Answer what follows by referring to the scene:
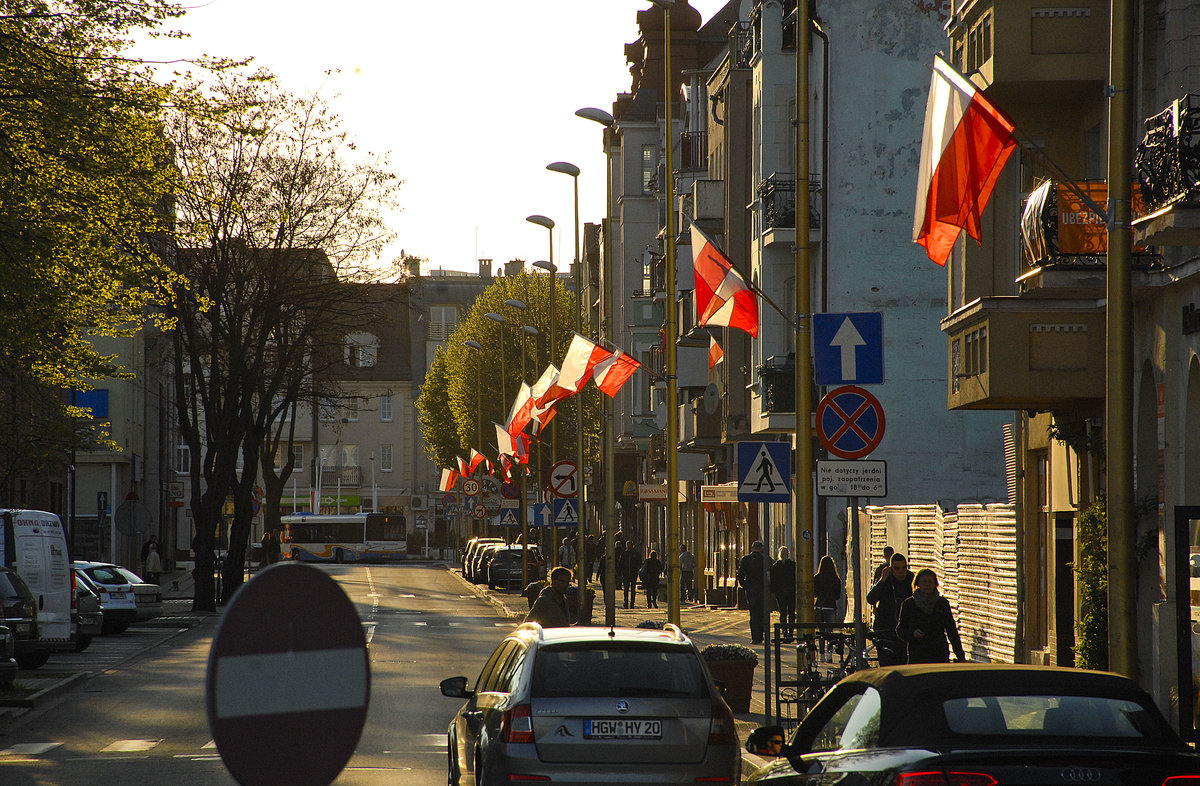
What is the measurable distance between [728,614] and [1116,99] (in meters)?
32.7

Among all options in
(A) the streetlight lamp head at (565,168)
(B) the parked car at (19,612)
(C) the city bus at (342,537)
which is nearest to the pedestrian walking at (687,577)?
(A) the streetlight lamp head at (565,168)

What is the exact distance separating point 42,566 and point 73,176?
8.71 m

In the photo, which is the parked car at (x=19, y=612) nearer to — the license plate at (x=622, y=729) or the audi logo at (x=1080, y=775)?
the license plate at (x=622, y=729)

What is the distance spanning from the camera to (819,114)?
39500mm

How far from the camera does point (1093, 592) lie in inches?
708

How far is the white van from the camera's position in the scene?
26578mm

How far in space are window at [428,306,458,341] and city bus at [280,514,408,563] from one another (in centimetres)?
4255

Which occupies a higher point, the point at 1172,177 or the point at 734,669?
the point at 1172,177

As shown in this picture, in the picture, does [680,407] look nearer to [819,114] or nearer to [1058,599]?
[819,114]

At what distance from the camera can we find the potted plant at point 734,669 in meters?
18.4

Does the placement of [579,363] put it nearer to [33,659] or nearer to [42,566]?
[42,566]

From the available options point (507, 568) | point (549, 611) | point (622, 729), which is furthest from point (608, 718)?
point (507, 568)

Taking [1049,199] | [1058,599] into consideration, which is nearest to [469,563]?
[1058,599]

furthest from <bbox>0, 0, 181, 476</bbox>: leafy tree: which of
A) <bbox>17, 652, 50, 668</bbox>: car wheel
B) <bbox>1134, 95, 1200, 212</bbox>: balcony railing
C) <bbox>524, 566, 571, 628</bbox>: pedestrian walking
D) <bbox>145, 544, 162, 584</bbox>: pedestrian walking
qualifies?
<bbox>145, 544, 162, 584</bbox>: pedestrian walking
